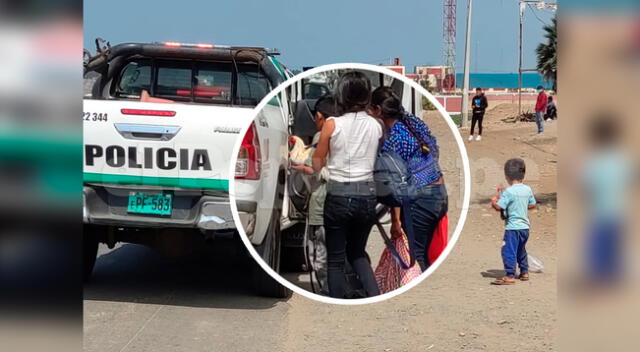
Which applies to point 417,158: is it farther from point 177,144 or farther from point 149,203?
point 149,203

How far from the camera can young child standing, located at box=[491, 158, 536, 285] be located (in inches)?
163

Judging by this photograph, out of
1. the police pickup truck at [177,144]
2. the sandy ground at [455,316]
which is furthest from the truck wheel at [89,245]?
the sandy ground at [455,316]

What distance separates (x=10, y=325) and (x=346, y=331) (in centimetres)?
207

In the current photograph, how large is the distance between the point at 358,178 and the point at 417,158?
26cm

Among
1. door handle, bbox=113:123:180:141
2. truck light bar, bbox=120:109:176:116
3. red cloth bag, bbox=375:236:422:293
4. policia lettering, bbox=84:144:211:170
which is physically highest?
truck light bar, bbox=120:109:176:116

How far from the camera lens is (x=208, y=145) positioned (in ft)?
12.6

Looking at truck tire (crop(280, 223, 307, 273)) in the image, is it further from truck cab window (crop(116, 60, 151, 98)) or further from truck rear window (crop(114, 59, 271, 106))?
truck cab window (crop(116, 60, 151, 98))

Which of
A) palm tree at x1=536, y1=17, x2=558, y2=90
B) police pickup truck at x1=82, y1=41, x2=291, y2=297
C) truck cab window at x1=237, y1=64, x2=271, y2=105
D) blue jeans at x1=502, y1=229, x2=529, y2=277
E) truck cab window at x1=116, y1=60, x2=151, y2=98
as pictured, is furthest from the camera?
blue jeans at x1=502, y1=229, x2=529, y2=277

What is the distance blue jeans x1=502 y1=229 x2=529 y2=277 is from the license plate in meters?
2.21

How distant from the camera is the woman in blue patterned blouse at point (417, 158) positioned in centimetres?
300

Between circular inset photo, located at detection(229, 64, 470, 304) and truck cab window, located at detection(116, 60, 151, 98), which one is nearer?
circular inset photo, located at detection(229, 64, 470, 304)

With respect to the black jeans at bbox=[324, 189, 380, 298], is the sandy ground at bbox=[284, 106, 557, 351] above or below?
below

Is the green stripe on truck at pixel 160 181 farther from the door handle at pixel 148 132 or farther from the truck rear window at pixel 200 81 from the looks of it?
the truck rear window at pixel 200 81

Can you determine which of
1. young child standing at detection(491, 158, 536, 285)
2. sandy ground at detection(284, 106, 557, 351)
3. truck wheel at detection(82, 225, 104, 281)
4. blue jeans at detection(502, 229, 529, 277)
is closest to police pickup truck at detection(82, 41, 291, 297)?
truck wheel at detection(82, 225, 104, 281)
